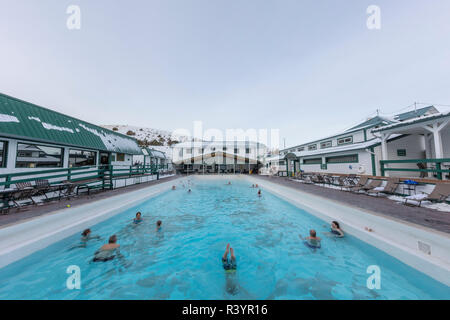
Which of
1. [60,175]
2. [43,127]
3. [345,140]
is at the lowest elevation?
[60,175]

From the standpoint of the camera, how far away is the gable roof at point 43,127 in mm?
5907

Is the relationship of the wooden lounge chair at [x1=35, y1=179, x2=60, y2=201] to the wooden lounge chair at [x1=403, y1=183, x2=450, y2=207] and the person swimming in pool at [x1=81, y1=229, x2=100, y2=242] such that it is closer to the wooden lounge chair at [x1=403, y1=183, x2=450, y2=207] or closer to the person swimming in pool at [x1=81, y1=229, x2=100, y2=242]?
the person swimming in pool at [x1=81, y1=229, x2=100, y2=242]

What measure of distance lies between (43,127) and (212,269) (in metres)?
9.84

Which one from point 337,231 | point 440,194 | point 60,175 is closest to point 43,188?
point 60,175

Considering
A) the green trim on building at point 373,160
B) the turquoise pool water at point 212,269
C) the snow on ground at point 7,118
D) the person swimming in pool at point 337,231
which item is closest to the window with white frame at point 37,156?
the snow on ground at point 7,118

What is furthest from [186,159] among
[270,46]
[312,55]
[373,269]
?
[373,269]

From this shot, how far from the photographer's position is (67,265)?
334 cm

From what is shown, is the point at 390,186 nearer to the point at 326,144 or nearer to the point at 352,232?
the point at 352,232

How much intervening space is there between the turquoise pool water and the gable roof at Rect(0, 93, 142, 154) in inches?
211

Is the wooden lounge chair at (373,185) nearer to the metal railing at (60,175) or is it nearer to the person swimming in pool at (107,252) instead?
the person swimming in pool at (107,252)

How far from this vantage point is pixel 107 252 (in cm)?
374

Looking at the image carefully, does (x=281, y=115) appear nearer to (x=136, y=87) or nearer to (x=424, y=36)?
(x=424, y=36)

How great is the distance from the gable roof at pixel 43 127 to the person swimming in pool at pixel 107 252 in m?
6.11
